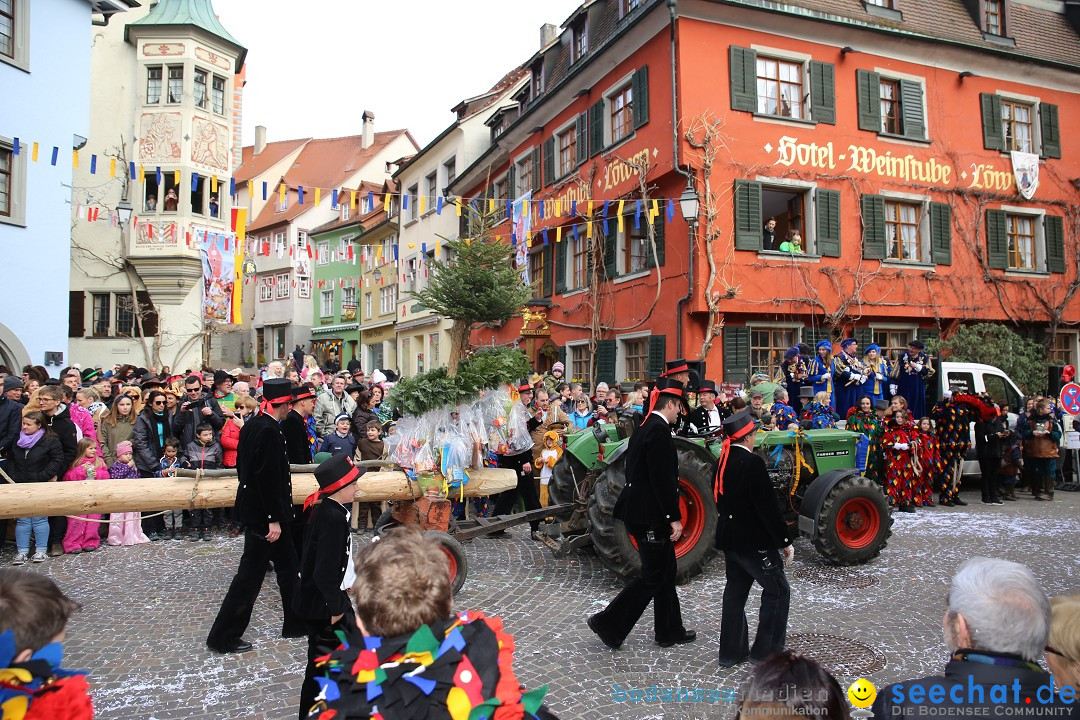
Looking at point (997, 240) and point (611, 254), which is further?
point (611, 254)

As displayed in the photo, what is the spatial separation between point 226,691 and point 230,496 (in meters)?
1.88

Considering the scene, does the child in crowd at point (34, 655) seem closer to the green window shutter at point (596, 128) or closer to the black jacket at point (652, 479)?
the black jacket at point (652, 479)

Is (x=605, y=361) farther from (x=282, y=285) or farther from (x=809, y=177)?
(x=282, y=285)

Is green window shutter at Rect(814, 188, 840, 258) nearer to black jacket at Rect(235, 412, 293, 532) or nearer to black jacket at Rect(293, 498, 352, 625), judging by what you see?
black jacket at Rect(235, 412, 293, 532)

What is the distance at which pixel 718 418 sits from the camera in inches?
359

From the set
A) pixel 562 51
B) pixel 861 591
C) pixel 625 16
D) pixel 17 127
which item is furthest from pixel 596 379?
pixel 17 127

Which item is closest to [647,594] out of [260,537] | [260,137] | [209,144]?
[260,537]

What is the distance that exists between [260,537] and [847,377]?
362 inches

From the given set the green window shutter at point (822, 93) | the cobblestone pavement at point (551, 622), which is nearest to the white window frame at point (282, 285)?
the green window shutter at point (822, 93)

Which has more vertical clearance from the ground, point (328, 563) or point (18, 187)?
point (18, 187)

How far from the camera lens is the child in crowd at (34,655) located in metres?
1.83

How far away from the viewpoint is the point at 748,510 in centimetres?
452

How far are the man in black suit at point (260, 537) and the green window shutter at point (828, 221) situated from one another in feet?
44.6

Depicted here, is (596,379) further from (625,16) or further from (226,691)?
(226,691)
